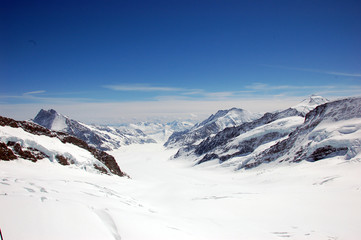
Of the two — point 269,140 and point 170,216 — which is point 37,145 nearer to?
point 170,216

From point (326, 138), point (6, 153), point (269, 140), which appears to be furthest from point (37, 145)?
point (269, 140)

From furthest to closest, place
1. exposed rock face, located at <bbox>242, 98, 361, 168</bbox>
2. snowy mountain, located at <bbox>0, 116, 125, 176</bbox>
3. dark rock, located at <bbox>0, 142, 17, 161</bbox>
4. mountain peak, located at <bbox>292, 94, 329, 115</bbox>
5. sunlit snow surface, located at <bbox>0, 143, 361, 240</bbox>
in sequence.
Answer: mountain peak, located at <bbox>292, 94, 329, 115</bbox>
exposed rock face, located at <bbox>242, 98, 361, 168</bbox>
snowy mountain, located at <bbox>0, 116, 125, 176</bbox>
dark rock, located at <bbox>0, 142, 17, 161</bbox>
sunlit snow surface, located at <bbox>0, 143, 361, 240</bbox>

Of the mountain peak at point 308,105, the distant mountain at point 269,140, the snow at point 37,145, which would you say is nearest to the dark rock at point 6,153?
the snow at point 37,145

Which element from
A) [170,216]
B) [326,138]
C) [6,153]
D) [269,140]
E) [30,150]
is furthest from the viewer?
[269,140]

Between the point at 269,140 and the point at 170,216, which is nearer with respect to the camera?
the point at 170,216

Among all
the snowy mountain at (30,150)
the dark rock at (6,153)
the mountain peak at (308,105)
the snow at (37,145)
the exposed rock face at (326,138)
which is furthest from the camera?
the mountain peak at (308,105)

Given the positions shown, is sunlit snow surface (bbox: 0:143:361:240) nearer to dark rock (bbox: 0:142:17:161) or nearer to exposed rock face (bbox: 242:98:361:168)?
dark rock (bbox: 0:142:17:161)

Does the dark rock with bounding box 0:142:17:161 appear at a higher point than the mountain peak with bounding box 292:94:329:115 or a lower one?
lower

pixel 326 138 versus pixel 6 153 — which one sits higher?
pixel 6 153

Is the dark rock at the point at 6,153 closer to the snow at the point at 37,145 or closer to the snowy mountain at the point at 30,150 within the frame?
the snowy mountain at the point at 30,150

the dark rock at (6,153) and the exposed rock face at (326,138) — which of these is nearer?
the dark rock at (6,153)

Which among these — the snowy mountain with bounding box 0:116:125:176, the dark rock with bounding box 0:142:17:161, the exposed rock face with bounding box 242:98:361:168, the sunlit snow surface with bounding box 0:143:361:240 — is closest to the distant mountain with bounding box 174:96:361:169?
the exposed rock face with bounding box 242:98:361:168

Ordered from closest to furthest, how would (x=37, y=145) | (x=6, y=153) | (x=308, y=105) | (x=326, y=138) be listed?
(x=6, y=153)
(x=37, y=145)
(x=326, y=138)
(x=308, y=105)
